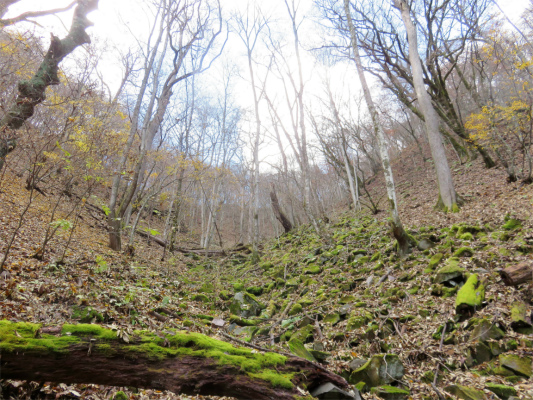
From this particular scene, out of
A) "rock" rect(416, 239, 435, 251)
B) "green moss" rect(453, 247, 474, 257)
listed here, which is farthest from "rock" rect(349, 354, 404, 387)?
"rock" rect(416, 239, 435, 251)

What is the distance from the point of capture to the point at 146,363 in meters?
2.19

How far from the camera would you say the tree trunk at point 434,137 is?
8.27 meters

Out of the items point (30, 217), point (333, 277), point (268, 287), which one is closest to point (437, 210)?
point (333, 277)

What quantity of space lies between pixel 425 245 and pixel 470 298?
258 centimetres

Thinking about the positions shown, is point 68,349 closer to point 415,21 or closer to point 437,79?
point 437,79

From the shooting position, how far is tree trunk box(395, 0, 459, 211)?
27.1 feet

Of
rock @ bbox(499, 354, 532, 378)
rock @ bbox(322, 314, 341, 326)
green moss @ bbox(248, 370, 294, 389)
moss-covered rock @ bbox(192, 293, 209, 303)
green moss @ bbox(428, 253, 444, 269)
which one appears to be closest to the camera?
green moss @ bbox(248, 370, 294, 389)

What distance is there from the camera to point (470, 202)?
836 cm

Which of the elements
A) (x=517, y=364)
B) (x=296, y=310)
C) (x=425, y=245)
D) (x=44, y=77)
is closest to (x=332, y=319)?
(x=296, y=310)

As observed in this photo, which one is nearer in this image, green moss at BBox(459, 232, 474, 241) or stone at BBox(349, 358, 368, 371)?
stone at BBox(349, 358, 368, 371)

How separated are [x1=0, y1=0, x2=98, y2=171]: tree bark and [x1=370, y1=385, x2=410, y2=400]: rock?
21.1 feet

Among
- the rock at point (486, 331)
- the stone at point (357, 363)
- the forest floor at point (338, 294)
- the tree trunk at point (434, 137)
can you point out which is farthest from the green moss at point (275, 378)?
the tree trunk at point (434, 137)

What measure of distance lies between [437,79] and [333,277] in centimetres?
1142

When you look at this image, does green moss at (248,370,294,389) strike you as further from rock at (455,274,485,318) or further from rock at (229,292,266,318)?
rock at (229,292,266,318)
